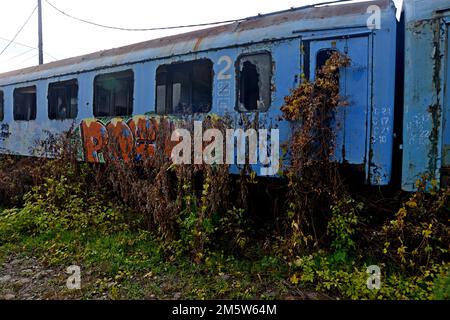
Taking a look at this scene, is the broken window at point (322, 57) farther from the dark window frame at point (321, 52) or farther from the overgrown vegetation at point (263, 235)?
the overgrown vegetation at point (263, 235)

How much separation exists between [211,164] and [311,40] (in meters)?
2.20

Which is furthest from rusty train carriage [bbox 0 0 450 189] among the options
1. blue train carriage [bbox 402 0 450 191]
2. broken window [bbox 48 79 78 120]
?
broken window [bbox 48 79 78 120]

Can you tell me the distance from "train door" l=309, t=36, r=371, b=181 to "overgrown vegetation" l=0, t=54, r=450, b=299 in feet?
0.47

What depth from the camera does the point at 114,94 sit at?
6980mm

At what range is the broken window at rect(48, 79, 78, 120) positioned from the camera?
25.7 feet

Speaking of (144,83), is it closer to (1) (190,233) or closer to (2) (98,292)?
(1) (190,233)

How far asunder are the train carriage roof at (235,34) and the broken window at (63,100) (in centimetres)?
37

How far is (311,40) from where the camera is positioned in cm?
457

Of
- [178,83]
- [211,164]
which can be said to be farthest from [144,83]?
[211,164]

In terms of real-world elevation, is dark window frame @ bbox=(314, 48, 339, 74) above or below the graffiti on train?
above

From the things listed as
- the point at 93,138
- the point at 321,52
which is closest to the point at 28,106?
the point at 93,138

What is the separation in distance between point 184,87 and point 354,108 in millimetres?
2915

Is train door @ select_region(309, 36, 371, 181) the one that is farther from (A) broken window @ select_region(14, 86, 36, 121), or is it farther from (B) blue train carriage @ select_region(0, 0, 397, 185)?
(A) broken window @ select_region(14, 86, 36, 121)

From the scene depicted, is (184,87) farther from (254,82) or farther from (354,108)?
(354,108)
